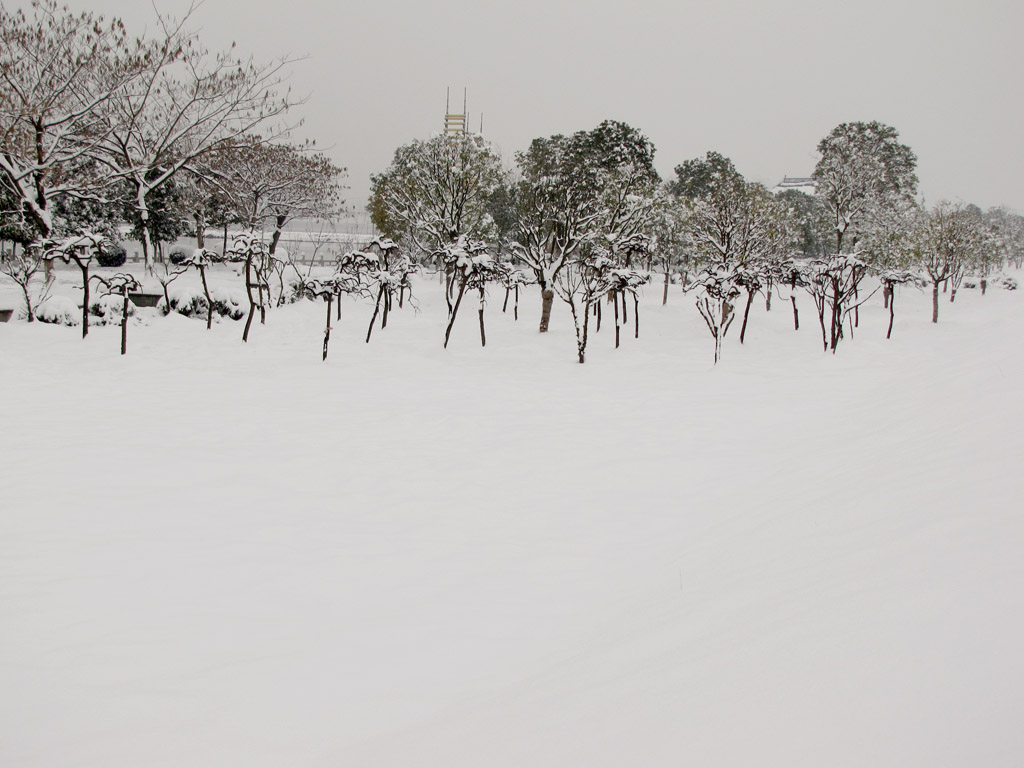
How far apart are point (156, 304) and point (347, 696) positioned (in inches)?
966

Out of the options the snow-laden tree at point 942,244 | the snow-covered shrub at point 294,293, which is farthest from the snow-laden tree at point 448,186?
the snow-laden tree at point 942,244

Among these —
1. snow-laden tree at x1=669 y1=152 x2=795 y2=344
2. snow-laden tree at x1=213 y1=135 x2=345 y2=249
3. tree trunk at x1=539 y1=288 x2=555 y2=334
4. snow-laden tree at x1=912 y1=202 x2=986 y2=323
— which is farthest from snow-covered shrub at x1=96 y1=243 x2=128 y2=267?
snow-laden tree at x1=912 y1=202 x2=986 y2=323

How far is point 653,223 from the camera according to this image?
106ft

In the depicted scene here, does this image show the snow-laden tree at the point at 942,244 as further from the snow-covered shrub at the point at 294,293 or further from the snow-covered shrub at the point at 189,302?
the snow-covered shrub at the point at 189,302

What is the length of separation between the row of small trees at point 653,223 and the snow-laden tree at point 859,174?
0.10 metres

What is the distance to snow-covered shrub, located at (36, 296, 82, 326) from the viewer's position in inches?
742

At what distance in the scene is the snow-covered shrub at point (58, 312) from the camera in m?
18.8

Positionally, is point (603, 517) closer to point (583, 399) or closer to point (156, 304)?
point (583, 399)

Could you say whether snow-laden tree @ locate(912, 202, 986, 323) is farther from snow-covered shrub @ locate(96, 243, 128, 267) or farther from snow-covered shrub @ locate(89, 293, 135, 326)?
snow-covered shrub @ locate(96, 243, 128, 267)

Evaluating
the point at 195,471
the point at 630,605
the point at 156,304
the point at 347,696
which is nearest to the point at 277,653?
the point at 347,696

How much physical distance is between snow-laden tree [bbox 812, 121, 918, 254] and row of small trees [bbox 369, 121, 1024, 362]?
0.10 metres

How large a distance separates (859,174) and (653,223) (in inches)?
764

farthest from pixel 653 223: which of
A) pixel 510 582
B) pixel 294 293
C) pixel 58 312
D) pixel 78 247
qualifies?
pixel 510 582

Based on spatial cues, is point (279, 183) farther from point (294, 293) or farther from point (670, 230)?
point (670, 230)
